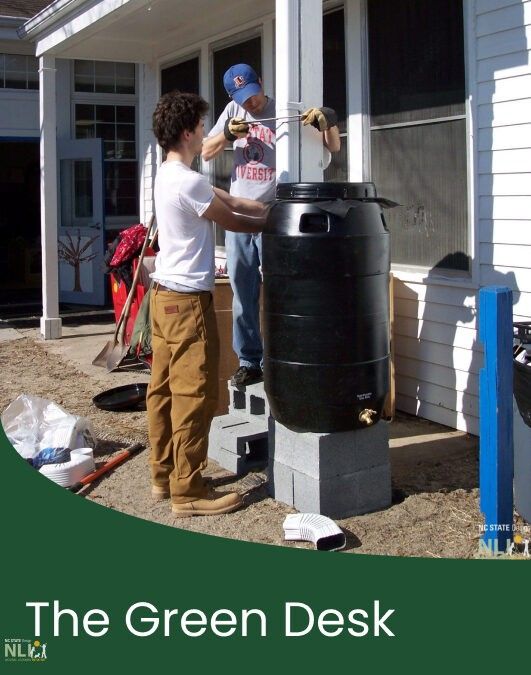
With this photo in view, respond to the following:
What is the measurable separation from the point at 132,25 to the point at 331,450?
18.9 ft

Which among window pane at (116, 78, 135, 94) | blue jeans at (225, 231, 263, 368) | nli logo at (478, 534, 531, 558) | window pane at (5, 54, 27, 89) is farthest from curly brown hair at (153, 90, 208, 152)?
window pane at (116, 78, 135, 94)

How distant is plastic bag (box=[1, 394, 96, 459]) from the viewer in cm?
512

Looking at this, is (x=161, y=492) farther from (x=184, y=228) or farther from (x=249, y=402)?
→ (x=184, y=228)

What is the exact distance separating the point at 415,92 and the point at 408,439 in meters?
2.25

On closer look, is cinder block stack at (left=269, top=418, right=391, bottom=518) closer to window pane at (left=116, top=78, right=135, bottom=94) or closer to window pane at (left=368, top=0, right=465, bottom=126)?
window pane at (left=368, top=0, right=465, bottom=126)

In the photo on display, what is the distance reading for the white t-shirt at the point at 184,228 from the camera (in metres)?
4.07

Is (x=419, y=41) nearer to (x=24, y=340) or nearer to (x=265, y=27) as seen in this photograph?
(x=265, y=27)

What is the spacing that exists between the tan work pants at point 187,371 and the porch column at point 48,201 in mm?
5624

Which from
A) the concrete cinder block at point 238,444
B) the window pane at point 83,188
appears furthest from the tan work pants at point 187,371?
the window pane at point 83,188

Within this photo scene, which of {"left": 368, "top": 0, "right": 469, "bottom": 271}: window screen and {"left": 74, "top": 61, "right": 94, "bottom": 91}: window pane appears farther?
{"left": 74, "top": 61, "right": 94, "bottom": 91}: window pane

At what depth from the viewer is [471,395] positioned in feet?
18.4

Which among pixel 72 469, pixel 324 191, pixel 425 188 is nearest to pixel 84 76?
pixel 425 188

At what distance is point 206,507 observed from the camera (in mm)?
4328

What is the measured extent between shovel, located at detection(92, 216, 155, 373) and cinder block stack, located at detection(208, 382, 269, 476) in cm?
278
